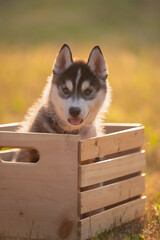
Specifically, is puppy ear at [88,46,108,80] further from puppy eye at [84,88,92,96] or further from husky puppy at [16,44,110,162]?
puppy eye at [84,88,92,96]

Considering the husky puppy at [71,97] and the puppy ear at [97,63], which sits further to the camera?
the puppy ear at [97,63]

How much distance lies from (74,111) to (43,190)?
2.10 ft

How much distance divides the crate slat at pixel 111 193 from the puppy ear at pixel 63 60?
1063 mm

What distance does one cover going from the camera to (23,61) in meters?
11.0

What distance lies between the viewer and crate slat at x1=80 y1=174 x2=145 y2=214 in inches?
127

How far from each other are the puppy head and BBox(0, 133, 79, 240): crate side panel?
41 cm

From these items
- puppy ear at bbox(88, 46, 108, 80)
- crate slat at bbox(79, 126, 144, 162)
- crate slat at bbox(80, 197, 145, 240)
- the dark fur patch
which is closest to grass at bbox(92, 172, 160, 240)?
crate slat at bbox(80, 197, 145, 240)

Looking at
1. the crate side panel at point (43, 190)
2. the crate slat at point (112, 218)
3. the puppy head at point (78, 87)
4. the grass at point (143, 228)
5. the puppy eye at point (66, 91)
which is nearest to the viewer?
the crate side panel at point (43, 190)

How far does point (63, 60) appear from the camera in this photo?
12.5 ft

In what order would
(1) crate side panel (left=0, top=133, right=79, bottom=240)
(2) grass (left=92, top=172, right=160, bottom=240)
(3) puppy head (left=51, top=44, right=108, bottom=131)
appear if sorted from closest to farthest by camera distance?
(1) crate side panel (left=0, top=133, right=79, bottom=240) < (2) grass (left=92, top=172, right=160, bottom=240) < (3) puppy head (left=51, top=44, right=108, bottom=131)

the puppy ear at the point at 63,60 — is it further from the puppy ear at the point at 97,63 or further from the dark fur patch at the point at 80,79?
the puppy ear at the point at 97,63

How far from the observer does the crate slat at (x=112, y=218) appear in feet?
10.7

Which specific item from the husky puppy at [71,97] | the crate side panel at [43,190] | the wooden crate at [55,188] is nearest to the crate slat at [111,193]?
the wooden crate at [55,188]

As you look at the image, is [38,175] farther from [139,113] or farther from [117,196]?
[139,113]
